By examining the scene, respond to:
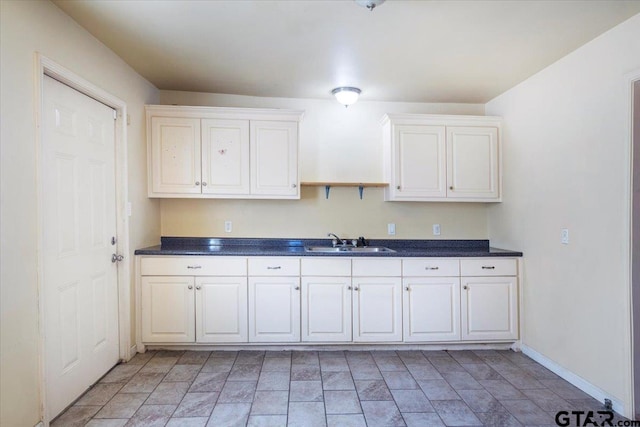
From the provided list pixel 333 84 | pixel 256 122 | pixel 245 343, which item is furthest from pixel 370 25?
pixel 245 343

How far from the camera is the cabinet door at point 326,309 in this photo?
114 inches

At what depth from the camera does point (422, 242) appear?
3.52 m

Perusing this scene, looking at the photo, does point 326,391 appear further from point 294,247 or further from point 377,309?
point 294,247

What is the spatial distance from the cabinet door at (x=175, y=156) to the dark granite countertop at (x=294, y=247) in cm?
57

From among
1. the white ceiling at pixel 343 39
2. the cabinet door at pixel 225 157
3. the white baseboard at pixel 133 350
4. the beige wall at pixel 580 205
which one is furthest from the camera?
the cabinet door at pixel 225 157

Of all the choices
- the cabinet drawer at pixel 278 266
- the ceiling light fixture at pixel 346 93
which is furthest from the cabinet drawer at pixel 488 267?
the ceiling light fixture at pixel 346 93

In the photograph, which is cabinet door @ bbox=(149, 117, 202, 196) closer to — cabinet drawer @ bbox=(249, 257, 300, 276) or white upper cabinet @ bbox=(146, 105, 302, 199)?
white upper cabinet @ bbox=(146, 105, 302, 199)

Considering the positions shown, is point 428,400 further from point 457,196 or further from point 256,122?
point 256,122

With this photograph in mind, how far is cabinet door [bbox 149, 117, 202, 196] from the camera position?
304cm

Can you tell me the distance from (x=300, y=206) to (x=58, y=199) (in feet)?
6.69

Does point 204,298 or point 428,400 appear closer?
point 428,400

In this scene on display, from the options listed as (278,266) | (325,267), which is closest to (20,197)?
(278,266)

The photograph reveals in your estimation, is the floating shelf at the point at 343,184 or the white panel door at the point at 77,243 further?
the floating shelf at the point at 343,184

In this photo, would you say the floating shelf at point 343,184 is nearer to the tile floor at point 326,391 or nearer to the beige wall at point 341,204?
the beige wall at point 341,204
